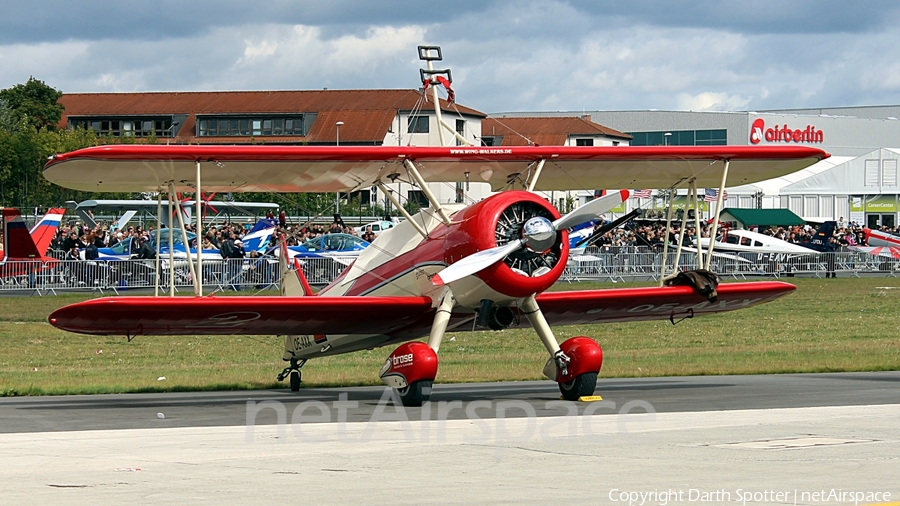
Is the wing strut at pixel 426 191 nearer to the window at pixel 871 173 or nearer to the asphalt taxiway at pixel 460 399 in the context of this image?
the asphalt taxiway at pixel 460 399

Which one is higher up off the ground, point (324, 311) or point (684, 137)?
point (684, 137)

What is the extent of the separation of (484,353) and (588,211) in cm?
926

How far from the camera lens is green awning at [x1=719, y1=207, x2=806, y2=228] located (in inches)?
2404

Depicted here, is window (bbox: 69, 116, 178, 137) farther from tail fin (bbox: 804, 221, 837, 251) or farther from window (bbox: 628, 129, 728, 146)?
tail fin (bbox: 804, 221, 837, 251)

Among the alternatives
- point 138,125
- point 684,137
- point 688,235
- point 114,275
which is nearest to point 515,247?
point 114,275

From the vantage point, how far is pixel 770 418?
36.6 feet

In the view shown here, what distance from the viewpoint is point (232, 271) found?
36281 mm

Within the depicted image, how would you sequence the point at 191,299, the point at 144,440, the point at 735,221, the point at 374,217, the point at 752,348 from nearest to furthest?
the point at 144,440 → the point at 191,299 → the point at 752,348 → the point at 735,221 → the point at 374,217

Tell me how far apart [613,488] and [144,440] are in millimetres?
4600

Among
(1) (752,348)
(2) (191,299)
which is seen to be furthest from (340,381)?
(1) (752,348)

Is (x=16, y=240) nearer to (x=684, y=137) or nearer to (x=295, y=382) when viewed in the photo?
(x=295, y=382)

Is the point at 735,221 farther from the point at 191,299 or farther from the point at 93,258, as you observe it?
the point at 191,299

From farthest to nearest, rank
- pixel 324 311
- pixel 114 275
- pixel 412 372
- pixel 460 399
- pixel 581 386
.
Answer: pixel 114 275 → pixel 460 399 → pixel 324 311 → pixel 581 386 → pixel 412 372

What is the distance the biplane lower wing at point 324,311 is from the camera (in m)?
12.9
